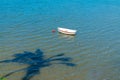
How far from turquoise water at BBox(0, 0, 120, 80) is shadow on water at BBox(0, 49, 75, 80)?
804 millimetres

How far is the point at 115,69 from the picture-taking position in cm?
3316

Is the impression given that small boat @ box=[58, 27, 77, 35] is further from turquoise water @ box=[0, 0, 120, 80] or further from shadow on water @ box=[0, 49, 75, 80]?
shadow on water @ box=[0, 49, 75, 80]

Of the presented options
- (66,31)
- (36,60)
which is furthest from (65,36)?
(36,60)

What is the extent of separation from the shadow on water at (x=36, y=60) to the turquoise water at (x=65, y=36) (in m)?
0.80

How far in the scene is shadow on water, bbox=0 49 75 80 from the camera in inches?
1254

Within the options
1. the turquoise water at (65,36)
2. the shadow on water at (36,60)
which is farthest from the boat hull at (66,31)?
the shadow on water at (36,60)

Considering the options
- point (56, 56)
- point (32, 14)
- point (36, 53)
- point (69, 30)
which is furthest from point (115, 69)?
point (32, 14)

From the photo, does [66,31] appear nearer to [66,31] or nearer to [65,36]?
[66,31]

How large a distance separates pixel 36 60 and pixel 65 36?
11188mm

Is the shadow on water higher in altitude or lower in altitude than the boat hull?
lower

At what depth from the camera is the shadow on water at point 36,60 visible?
31859 mm

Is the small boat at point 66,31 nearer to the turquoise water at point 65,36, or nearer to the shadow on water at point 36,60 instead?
the turquoise water at point 65,36

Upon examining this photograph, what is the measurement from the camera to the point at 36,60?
34.2 meters

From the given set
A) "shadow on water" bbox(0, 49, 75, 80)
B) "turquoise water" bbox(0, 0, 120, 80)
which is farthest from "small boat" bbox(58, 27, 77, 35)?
"shadow on water" bbox(0, 49, 75, 80)
